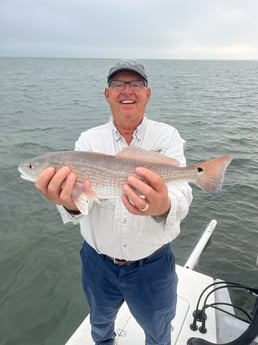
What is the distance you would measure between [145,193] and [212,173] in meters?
0.80

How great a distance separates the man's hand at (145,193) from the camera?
8.41 feet

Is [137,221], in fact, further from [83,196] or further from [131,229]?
[83,196]

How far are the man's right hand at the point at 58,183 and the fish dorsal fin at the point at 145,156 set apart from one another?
0.54 m

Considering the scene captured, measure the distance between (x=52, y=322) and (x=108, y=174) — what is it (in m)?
4.01

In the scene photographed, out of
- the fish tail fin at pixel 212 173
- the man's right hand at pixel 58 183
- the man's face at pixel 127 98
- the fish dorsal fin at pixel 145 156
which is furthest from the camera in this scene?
the man's face at pixel 127 98

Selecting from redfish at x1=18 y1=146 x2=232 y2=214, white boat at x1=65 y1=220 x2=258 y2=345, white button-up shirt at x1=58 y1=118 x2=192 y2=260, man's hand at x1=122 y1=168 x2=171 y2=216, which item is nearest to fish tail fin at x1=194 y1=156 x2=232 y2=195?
redfish at x1=18 y1=146 x2=232 y2=214

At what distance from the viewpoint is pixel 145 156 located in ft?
10.0

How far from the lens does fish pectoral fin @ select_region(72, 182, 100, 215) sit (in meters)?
2.84

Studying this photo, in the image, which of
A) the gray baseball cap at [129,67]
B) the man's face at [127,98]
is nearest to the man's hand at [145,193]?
the man's face at [127,98]

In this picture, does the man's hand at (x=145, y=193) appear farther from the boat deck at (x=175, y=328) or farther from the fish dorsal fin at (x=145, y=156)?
the boat deck at (x=175, y=328)

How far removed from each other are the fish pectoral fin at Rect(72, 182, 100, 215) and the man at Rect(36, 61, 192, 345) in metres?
0.06

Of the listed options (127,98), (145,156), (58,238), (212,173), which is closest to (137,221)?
(145,156)

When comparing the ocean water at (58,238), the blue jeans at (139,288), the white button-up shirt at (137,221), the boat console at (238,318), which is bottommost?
the ocean water at (58,238)

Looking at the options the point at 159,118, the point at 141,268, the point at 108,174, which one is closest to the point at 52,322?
the point at 141,268
